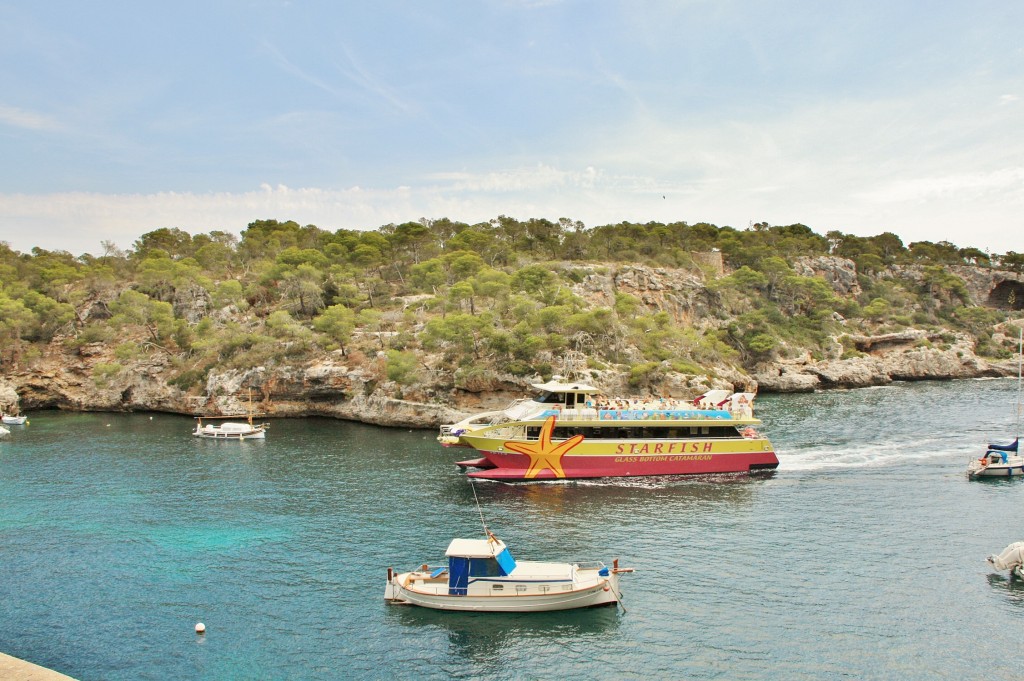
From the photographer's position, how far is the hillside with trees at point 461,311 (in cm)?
7981

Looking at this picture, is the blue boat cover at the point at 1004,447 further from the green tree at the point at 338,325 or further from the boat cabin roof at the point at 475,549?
the green tree at the point at 338,325

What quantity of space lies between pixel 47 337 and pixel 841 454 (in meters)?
104

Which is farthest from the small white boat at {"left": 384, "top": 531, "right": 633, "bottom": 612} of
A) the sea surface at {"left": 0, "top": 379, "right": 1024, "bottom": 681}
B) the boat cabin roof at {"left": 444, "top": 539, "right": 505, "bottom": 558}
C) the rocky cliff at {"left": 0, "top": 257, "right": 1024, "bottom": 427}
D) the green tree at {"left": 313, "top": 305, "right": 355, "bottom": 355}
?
the green tree at {"left": 313, "top": 305, "right": 355, "bottom": 355}

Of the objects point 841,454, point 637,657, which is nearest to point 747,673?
point 637,657

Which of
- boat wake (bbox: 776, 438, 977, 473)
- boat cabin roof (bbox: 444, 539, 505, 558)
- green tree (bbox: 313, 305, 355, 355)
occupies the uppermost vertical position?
green tree (bbox: 313, 305, 355, 355)

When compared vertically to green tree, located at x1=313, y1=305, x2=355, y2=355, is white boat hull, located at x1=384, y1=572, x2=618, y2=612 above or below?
below

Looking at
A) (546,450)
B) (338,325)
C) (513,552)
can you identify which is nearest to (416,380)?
(338,325)

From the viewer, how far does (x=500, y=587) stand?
28.9m

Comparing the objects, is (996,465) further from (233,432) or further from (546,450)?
(233,432)

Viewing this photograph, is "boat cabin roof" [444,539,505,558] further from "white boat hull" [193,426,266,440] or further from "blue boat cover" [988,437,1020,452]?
"blue boat cover" [988,437,1020,452]

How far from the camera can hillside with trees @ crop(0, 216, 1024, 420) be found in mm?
79812

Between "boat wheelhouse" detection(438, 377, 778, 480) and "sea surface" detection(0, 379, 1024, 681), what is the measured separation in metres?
1.63

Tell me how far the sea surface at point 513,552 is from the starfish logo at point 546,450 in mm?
1980

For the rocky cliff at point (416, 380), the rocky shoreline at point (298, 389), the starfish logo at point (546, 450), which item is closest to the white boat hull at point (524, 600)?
the starfish logo at point (546, 450)
